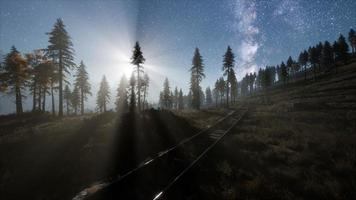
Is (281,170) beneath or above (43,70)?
beneath

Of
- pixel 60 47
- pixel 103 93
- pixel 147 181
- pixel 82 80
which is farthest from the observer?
pixel 103 93

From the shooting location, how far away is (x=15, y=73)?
105ft

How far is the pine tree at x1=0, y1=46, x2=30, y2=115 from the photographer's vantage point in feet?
105

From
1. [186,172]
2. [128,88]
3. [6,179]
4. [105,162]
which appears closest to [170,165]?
[186,172]

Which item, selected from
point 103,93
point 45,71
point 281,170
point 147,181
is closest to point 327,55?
point 103,93

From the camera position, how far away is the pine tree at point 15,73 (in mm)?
32050

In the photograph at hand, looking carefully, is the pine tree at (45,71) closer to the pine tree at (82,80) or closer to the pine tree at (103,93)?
the pine tree at (82,80)

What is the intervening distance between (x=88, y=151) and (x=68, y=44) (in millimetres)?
26663

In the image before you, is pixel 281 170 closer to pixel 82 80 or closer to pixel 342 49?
pixel 82 80

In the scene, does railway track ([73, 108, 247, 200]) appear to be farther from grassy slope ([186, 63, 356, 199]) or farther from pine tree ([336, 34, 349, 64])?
pine tree ([336, 34, 349, 64])

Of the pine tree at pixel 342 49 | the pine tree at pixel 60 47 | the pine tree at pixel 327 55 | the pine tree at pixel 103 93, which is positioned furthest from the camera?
the pine tree at pixel 327 55

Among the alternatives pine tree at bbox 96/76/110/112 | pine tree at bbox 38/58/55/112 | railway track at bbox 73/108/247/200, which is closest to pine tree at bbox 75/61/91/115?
pine tree at bbox 96/76/110/112

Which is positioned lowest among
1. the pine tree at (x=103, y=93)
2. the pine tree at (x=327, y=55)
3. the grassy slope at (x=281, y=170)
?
the grassy slope at (x=281, y=170)

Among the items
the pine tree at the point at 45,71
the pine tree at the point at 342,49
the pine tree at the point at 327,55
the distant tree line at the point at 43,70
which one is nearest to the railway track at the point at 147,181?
the distant tree line at the point at 43,70
